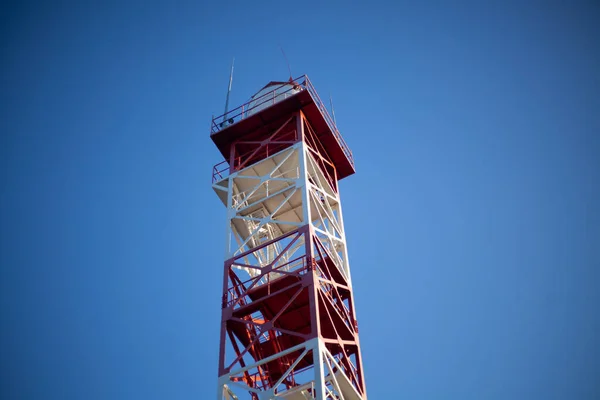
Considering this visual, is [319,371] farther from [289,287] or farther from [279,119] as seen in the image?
[279,119]

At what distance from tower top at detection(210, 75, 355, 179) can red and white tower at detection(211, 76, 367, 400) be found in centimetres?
5

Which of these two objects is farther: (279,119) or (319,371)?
(279,119)

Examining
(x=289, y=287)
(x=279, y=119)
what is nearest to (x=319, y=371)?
(x=289, y=287)

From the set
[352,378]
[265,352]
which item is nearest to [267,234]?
[265,352]

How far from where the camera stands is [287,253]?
105ft

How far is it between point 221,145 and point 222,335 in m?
11.8

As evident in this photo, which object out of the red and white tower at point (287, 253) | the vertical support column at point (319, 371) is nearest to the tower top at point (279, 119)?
the red and white tower at point (287, 253)

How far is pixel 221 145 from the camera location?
3388 centimetres

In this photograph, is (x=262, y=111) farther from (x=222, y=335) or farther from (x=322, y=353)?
(x=322, y=353)

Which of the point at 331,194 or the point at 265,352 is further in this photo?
the point at 331,194

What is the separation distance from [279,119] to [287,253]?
22.4ft

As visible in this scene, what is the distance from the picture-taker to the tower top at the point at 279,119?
3297 cm

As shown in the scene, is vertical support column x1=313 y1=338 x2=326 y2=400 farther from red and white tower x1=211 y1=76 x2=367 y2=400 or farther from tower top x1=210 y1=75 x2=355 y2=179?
tower top x1=210 y1=75 x2=355 y2=179

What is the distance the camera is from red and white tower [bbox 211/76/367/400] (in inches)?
949
